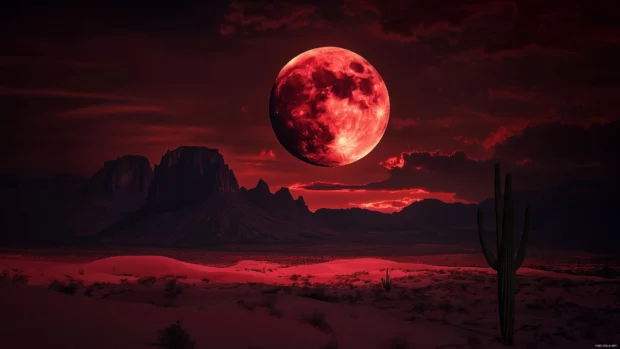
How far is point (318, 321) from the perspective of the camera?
583 inches

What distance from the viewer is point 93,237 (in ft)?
536

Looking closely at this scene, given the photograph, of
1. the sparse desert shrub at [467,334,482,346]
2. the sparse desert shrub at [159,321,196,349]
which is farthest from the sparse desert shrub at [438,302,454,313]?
the sparse desert shrub at [159,321,196,349]

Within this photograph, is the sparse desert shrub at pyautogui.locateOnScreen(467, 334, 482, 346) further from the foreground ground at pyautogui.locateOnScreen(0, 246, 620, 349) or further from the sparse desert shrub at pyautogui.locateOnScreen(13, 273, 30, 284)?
the sparse desert shrub at pyautogui.locateOnScreen(13, 273, 30, 284)

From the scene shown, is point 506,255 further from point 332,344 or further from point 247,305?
point 247,305

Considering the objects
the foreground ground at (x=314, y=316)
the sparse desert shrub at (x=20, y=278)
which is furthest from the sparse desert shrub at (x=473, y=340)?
the sparse desert shrub at (x=20, y=278)

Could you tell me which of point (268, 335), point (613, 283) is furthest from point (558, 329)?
point (613, 283)

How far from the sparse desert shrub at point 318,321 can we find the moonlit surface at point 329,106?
806 centimetres

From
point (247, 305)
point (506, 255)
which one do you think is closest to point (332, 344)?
point (247, 305)

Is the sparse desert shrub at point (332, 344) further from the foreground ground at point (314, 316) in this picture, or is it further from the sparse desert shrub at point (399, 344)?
the sparse desert shrub at point (399, 344)

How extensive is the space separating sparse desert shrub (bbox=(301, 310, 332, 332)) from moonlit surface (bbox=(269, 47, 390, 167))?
806cm

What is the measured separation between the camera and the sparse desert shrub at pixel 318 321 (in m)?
14.6

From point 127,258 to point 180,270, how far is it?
7.99 meters

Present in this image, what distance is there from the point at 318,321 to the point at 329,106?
8.99 meters

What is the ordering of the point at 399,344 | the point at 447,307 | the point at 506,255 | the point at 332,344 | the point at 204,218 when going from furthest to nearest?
the point at 204,218 → the point at 447,307 → the point at 506,255 → the point at 399,344 → the point at 332,344
